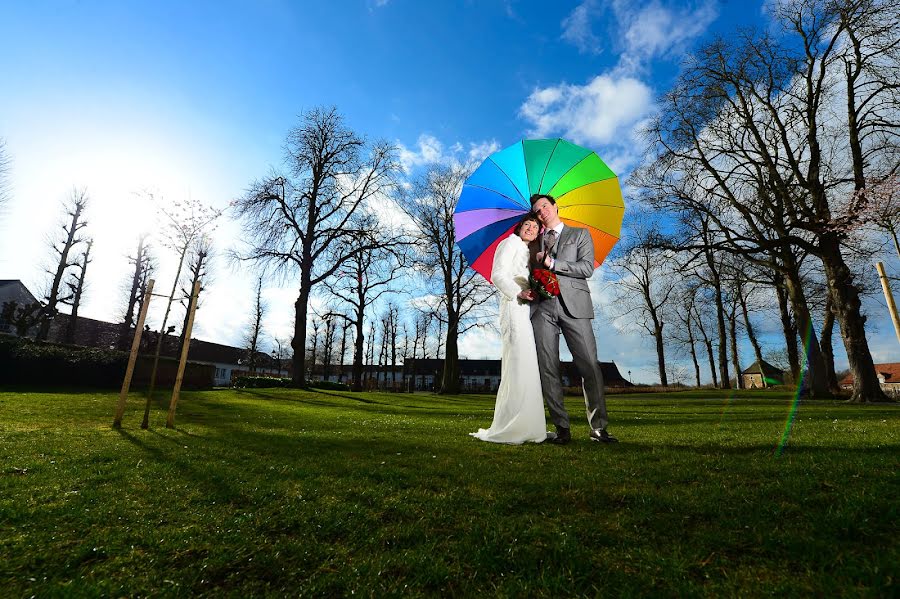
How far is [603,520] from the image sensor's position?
102 inches

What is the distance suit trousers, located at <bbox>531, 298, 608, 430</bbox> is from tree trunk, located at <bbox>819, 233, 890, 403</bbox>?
1600 cm

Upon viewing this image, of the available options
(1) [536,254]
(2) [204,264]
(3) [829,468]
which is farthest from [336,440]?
(2) [204,264]

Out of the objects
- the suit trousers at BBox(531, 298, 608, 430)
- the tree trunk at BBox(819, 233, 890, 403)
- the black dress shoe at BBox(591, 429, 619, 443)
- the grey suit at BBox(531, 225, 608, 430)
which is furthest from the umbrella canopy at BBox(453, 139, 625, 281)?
the tree trunk at BBox(819, 233, 890, 403)

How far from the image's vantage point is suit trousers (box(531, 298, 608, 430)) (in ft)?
18.4

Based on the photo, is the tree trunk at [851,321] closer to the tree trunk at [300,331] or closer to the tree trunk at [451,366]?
Result: the tree trunk at [451,366]

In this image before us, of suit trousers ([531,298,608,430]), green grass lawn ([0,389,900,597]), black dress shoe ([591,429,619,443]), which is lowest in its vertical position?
green grass lawn ([0,389,900,597])

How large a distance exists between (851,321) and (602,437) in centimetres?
1623

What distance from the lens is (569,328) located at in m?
5.66

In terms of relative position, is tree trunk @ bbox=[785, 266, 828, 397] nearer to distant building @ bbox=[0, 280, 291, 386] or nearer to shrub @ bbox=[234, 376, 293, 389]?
shrub @ bbox=[234, 376, 293, 389]

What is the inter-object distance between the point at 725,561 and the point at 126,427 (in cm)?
942

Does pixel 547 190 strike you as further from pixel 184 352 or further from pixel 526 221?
pixel 184 352

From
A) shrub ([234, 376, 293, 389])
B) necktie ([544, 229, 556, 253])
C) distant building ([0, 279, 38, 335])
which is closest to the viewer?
necktie ([544, 229, 556, 253])

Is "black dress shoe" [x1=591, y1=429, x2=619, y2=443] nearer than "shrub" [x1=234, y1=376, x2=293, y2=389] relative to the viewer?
Yes

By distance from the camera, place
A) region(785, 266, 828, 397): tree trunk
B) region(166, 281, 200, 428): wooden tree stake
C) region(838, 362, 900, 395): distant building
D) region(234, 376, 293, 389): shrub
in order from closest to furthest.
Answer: region(166, 281, 200, 428): wooden tree stake, region(785, 266, 828, 397): tree trunk, region(234, 376, 293, 389): shrub, region(838, 362, 900, 395): distant building
